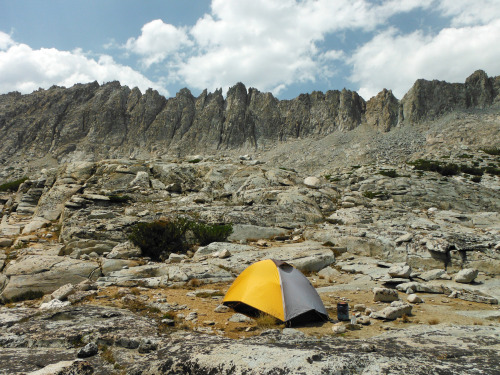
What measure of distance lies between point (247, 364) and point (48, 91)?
158920 mm

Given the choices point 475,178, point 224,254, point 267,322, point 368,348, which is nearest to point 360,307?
point 267,322

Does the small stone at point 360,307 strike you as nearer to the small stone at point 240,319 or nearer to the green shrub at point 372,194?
the small stone at point 240,319

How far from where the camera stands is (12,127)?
11338 cm

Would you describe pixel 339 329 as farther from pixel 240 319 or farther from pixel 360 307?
pixel 240 319

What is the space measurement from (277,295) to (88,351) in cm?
504

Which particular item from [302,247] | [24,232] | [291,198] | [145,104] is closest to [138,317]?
[302,247]

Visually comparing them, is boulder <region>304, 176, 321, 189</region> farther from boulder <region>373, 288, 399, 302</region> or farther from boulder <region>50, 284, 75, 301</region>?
boulder <region>50, 284, 75, 301</region>

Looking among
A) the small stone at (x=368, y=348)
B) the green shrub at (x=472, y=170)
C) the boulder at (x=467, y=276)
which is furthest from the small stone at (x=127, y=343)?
the green shrub at (x=472, y=170)

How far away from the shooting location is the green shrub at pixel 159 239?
17.3 m

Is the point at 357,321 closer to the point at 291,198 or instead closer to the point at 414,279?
the point at 414,279

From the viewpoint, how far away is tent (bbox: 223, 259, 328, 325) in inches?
334

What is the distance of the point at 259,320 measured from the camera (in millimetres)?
8266

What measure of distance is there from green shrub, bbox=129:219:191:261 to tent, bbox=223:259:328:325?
333 inches

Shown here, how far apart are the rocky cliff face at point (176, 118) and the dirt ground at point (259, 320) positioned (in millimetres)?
98113
